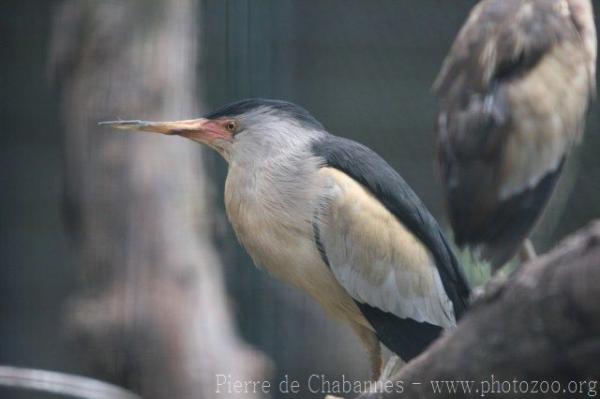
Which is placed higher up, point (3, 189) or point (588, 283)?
point (588, 283)

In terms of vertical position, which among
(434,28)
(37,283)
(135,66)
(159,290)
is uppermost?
(434,28)

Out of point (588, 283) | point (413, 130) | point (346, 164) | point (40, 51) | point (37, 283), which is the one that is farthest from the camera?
point (37, 283)

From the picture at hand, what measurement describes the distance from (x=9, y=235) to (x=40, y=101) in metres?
0.39

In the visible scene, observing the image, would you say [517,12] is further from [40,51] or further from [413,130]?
[40,51]

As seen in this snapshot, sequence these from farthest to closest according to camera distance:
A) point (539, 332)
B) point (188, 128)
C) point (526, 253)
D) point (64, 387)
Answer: point (526, 253), point (188, 128), point (64, 387), point (539, 332)

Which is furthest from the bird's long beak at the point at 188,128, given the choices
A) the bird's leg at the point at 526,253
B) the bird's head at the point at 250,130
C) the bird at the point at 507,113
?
the bird's leg at the point at 526,253

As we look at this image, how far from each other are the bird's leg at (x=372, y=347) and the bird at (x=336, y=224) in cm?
→ 9

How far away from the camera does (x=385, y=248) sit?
129 centimetres

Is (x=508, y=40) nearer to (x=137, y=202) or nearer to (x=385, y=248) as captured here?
(x=385, y=248)

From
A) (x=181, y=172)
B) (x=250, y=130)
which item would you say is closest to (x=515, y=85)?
(x=250, y=130)

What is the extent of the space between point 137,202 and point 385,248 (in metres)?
0.89

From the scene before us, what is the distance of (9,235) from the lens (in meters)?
2.59

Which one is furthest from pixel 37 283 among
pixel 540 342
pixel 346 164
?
A: pixel 540 342

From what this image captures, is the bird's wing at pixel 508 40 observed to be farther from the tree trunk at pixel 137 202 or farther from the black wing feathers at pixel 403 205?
the tree trunk at pixel 137 202
